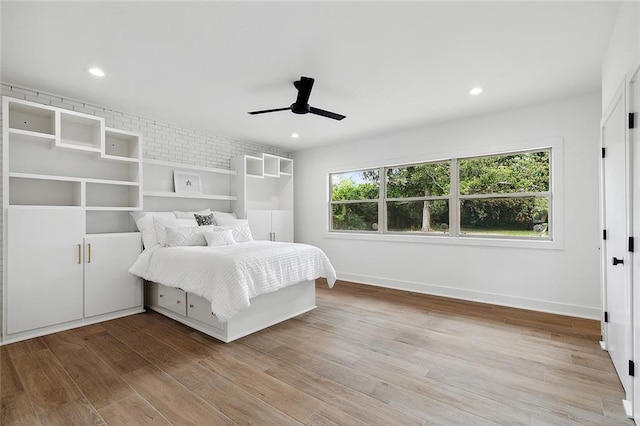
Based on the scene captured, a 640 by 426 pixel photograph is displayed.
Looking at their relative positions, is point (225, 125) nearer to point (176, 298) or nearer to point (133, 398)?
point (176, 298)

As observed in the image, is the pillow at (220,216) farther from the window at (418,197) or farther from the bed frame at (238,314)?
the window at (418,197)

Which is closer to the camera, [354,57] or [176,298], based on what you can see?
[354,57]

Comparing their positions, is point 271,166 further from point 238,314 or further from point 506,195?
point 506,195

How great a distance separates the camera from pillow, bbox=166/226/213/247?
147 inches

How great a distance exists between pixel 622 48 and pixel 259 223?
4.65 meters

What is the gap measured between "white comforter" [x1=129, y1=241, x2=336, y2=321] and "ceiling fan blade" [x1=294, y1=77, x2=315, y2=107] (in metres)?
1.60

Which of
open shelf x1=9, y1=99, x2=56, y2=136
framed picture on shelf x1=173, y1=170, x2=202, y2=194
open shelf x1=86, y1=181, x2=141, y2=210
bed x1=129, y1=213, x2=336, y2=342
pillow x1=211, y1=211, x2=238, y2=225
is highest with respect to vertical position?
open shelf x1=9, y1=99, x2=56, y2=136

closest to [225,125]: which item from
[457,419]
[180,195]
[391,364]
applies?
[180,195]

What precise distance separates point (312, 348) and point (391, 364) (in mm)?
709

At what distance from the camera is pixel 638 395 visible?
1.74 m

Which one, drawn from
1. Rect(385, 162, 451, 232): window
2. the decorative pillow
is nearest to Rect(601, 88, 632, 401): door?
Rect(385, 162, 451, 232): window

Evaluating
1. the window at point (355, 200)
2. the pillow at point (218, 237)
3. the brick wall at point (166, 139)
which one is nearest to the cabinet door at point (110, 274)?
the brick wall at point (166, 139)

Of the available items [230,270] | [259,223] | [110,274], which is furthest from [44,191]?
[259,223]

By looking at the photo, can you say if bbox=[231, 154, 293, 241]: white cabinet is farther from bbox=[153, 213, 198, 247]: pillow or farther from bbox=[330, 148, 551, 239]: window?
bbox=[153, 213, 198, 247]: pillow
